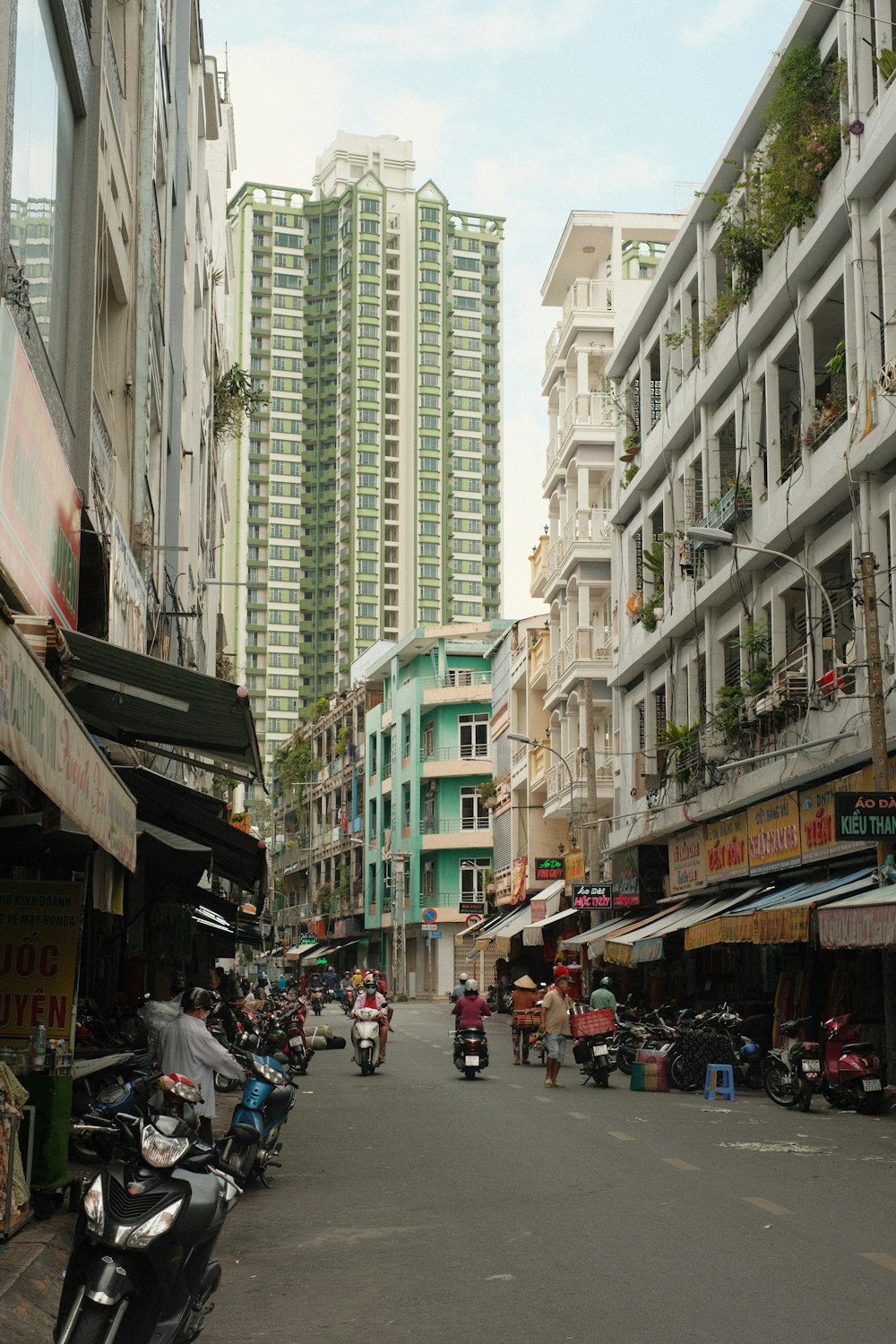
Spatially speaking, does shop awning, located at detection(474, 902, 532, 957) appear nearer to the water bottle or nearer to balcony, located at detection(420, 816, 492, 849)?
balcony, located at detection(420, 816, 492, 849)

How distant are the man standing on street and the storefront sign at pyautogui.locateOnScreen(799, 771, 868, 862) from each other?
4.34 meters

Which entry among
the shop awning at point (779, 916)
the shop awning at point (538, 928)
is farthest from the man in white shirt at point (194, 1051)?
the shop awning at point (538, 928)

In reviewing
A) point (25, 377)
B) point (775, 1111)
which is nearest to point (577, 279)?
point (775, 1111)

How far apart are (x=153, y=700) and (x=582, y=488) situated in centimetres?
3970

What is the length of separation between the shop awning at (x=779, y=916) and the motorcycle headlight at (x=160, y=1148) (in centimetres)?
1529

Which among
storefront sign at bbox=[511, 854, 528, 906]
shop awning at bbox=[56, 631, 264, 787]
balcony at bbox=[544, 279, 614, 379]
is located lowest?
shop awning at bbox=[56, 631, 264, 787]

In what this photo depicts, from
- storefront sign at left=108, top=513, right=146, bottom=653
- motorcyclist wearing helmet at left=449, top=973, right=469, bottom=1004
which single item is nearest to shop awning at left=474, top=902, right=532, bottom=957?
motorcyclist wearing helmet at left=449, top=973, right=469, bottom=1004

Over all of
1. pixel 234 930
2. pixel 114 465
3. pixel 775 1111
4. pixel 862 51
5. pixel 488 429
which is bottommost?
pixel 775 1111

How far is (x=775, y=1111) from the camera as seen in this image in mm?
18938

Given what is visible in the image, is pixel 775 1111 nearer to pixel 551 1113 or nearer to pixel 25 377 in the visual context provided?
pixel 551 1113

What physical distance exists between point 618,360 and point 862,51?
17442 millimetres

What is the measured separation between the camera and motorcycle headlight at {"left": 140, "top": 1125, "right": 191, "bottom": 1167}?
6094mm

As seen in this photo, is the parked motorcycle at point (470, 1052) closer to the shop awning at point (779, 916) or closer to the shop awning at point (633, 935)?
the shop awning at point (779, 916)

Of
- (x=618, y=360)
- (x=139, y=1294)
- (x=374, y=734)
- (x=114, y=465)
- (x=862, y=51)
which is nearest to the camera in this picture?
(x=139, y=1294)
